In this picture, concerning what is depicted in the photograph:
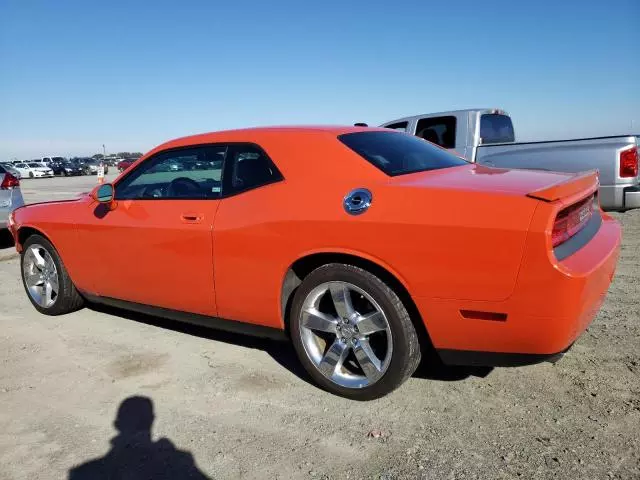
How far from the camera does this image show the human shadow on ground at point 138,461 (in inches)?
95.0

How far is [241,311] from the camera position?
3.34m

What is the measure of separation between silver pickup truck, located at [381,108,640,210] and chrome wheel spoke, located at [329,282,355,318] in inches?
169

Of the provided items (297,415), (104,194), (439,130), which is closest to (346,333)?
(297,415)

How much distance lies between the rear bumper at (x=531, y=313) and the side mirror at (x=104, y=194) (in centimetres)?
254

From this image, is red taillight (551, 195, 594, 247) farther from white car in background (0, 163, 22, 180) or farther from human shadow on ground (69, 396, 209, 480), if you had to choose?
white car in background (0, 163, 22, 180)

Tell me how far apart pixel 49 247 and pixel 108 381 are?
1.82 meters

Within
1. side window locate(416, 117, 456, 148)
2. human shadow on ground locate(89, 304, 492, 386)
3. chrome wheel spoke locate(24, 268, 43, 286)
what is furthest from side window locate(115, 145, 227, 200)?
side window locate(416, 117, 456, 148)

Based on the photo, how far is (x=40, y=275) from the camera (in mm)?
4859

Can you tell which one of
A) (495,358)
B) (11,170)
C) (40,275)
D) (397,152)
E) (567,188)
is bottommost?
(495,358)

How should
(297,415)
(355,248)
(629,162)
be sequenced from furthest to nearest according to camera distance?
(629,162)
(297,415)
(355,248)

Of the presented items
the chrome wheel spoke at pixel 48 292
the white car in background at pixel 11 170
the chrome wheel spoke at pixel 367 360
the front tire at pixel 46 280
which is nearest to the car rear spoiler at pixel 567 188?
the chrome wheel spoke at pixel 367 360

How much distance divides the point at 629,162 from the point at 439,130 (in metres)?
3.08

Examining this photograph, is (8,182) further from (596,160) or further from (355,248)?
(596,160)

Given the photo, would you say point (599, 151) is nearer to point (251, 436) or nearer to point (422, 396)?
point (422, 396)
